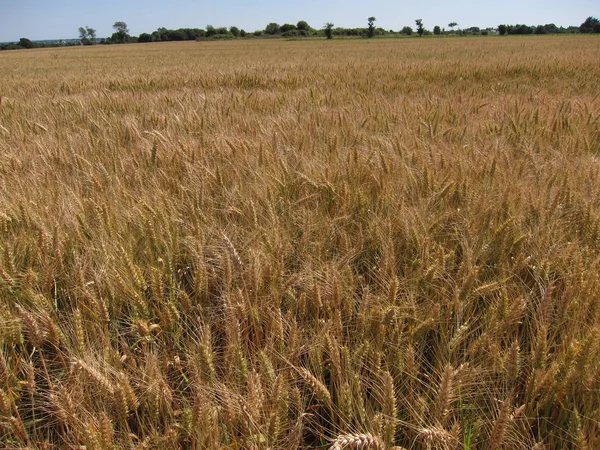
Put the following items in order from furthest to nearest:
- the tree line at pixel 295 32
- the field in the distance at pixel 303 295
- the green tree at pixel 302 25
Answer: the green tree at pixel 302 25 → the tree line at pixel 295 32 → the field in the distance at pixel 303 295

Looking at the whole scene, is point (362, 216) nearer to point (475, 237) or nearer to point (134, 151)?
point (475, 237)

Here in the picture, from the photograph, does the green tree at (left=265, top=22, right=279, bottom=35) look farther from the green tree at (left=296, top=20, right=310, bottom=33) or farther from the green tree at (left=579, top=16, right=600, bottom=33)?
the green tree at (left=579, top=16, right=600, bottom=33)

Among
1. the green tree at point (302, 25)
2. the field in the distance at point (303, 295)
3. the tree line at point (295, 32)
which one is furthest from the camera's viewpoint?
the green tree at point (302, 25)

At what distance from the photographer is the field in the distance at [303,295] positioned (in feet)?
2.70

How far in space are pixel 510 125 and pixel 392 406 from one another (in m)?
2.77

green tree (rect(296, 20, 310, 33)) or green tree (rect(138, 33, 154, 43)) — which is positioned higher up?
green tree (rect(296, 20, 310, 33))

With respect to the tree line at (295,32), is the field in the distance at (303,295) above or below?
below

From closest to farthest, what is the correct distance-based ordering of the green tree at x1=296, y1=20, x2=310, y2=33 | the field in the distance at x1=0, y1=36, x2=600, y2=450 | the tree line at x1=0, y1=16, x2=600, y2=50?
the field in the distance at x1=0, y1=36, x2=600, y2=450
the tree line at x1=0, y1=16, x2=600, y2=50
the green tree at x1=296, y1=20, x2=310, y2=33

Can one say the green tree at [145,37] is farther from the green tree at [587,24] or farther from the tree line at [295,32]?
the green tree at [587,24]

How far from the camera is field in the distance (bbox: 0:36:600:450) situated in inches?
32.4

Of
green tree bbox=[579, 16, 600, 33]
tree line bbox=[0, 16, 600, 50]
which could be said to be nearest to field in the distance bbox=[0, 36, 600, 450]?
tree line bbox=[0, 16, 600, 50]

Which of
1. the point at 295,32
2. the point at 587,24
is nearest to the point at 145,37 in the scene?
the point at 295,32

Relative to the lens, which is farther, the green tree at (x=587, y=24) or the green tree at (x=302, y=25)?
the green tree at (x=302, y=25)

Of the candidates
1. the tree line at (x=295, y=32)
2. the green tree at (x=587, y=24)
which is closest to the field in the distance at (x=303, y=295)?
the tree line at (x=295, y=32)
